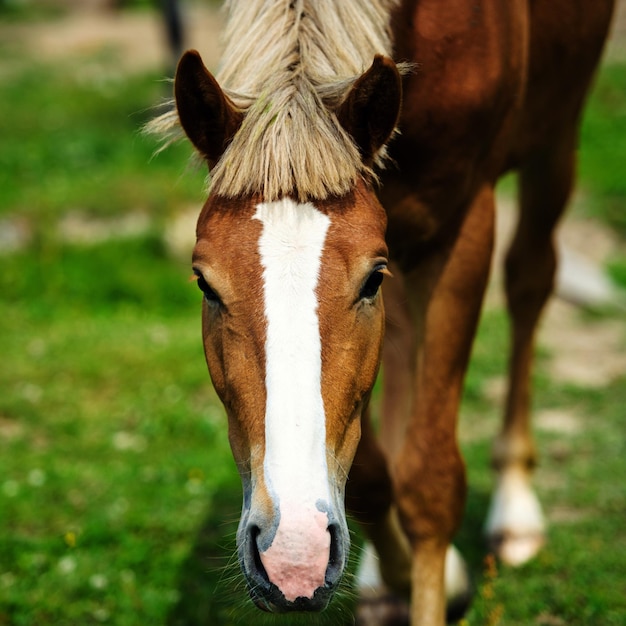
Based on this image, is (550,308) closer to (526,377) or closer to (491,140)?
(526,377)

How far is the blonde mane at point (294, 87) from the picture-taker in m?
2.37

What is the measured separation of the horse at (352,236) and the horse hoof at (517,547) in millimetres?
12

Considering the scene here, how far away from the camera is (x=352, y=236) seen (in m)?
2.37

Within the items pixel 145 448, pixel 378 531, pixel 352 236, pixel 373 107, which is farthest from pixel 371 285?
pixel 145 448

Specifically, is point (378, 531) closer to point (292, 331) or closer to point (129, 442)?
point (292, 331)

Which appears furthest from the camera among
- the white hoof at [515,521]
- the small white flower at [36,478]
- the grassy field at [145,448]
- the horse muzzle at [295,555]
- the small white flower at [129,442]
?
the small white flower at [129,442]

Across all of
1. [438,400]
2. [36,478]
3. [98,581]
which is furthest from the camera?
[36,478]

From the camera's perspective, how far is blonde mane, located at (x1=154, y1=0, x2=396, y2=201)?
7.78 ft

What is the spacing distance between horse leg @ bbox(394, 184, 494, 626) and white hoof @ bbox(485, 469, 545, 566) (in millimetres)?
864

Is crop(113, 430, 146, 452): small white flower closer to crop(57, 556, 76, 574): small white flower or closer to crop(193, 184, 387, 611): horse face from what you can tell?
crop(57, 556, 76, 574): small white flower

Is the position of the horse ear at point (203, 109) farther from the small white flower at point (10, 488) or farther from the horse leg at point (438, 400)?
the small white flower at point (10, 488)

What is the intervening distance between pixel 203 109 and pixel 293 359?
2.42ft

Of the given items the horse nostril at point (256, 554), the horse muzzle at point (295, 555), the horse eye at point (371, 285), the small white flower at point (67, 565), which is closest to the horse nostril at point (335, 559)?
the horse muzzle at point (295, 555)

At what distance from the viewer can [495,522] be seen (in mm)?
4117
